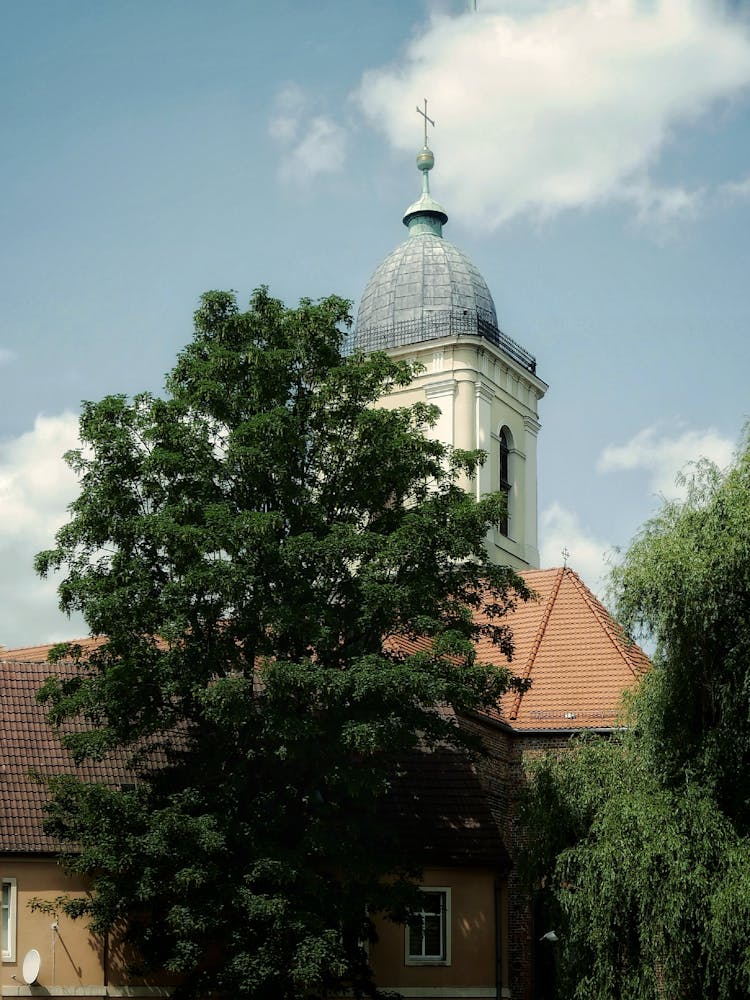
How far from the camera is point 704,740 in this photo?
65.7ft

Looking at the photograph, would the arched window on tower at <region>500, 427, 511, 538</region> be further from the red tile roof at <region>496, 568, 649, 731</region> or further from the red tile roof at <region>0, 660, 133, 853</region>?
the red tile roof at <region>0, 660, 133, 853</region>

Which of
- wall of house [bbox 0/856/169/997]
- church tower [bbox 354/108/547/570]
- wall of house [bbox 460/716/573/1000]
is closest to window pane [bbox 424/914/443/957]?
wall of house [bbox 460/716/573/1000]

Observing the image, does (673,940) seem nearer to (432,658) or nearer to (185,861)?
(432,658)

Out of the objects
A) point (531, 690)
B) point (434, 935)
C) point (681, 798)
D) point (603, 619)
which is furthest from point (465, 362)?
point (681, 798)

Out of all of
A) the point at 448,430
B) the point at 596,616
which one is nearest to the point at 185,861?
the point at 596,616

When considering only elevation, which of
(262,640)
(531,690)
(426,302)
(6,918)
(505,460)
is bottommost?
(6,918)

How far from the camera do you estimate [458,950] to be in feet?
80.3

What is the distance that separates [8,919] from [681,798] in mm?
9477

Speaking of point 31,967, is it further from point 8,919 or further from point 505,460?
point 505,460

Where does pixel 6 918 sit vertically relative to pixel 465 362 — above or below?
below

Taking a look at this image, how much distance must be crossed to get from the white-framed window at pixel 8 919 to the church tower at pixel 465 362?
68.8 feet

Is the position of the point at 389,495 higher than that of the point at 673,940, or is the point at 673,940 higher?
the point at 389,495

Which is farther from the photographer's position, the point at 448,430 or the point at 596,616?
the point at 448,430

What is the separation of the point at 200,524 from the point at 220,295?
3564 millimetres
